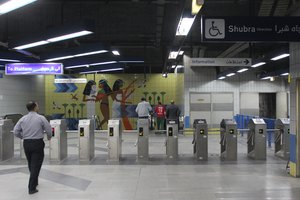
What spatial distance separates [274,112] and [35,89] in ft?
44.2

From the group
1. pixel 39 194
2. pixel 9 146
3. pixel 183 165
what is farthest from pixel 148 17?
pixel 39 194

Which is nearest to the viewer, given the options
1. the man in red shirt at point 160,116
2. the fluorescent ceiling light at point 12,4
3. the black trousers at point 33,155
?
the fluorescent ceiling light at point 12,4

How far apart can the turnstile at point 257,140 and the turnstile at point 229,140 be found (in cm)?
57

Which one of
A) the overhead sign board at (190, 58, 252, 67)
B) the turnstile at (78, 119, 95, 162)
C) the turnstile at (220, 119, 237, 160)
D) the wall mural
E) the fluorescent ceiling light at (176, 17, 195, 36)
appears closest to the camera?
the fluorescent ceiling light at (176, 17, 195, 36)

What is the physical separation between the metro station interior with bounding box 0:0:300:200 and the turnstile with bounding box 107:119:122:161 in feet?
0.09

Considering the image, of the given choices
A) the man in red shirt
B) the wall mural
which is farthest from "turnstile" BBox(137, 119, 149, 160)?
the wall mural

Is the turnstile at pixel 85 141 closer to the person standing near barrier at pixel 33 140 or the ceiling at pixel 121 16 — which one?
the ceiling at pixel 121 16

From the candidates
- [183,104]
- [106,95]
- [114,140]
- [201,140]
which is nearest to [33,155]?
[114,140]

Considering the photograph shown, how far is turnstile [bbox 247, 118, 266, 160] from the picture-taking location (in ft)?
32.1

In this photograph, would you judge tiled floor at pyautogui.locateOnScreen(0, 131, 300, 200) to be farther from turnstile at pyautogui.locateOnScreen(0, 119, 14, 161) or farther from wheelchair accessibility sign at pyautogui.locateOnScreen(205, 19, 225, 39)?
wheelchair accessibility sign at pyautogui.locateOnScreen(205, 19, 225, 39)

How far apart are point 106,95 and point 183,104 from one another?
20.7 ft

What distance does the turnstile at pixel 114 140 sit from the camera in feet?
31.4

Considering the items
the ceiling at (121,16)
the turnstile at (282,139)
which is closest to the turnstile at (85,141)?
the ceiling at (121,16)

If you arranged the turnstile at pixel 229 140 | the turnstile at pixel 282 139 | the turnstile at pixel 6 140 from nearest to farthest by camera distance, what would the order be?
the turnstile at pixel 229 140, the turnstile at pixel 6 140, the turnstile at pixel 282 139
